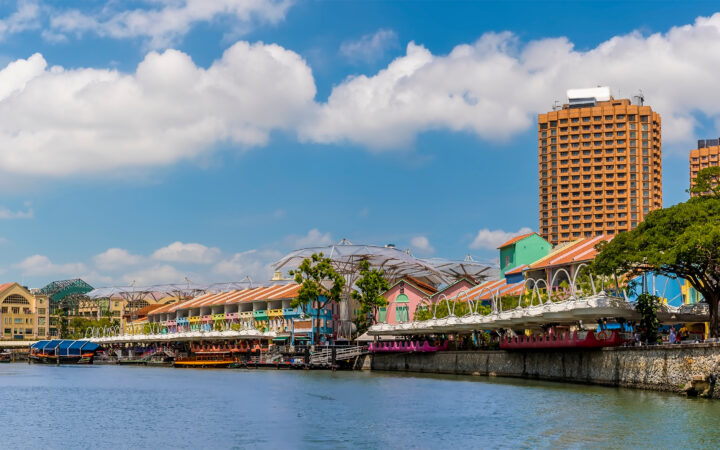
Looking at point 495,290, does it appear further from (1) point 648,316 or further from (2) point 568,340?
(1) point 648,316

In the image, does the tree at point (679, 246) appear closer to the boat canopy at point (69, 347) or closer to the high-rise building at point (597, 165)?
the boat canopy at point (69, 347)

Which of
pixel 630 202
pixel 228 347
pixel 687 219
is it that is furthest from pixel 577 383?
pixel 630 202

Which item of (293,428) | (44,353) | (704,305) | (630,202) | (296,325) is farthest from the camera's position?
(630,202)

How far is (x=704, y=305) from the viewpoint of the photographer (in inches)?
2571

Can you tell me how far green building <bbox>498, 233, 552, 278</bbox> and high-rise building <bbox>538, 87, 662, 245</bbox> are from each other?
75.0 metres

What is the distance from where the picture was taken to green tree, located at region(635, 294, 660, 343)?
202 feet

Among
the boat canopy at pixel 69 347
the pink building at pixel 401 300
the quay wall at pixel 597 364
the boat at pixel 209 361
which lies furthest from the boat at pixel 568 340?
the boat canopy at pixel 69 347

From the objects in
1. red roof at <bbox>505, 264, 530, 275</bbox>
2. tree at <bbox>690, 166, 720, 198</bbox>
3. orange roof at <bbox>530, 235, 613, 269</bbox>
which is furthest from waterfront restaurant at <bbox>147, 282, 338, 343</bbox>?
tree at <bbox>690, 166, 720, 198</bbox>

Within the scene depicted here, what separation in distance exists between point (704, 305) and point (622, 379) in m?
9.79

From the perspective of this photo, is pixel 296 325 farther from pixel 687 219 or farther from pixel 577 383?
pixel 687 219

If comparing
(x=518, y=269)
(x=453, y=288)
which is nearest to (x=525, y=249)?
(x=518, y=269)

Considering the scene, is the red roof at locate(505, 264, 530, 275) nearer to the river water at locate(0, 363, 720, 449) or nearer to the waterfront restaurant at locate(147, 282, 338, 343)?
the waterfront restaurant at locate(147, 282, 338, 343)

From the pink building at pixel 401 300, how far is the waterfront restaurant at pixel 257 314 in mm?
8771

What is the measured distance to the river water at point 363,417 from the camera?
4009 centimetres
